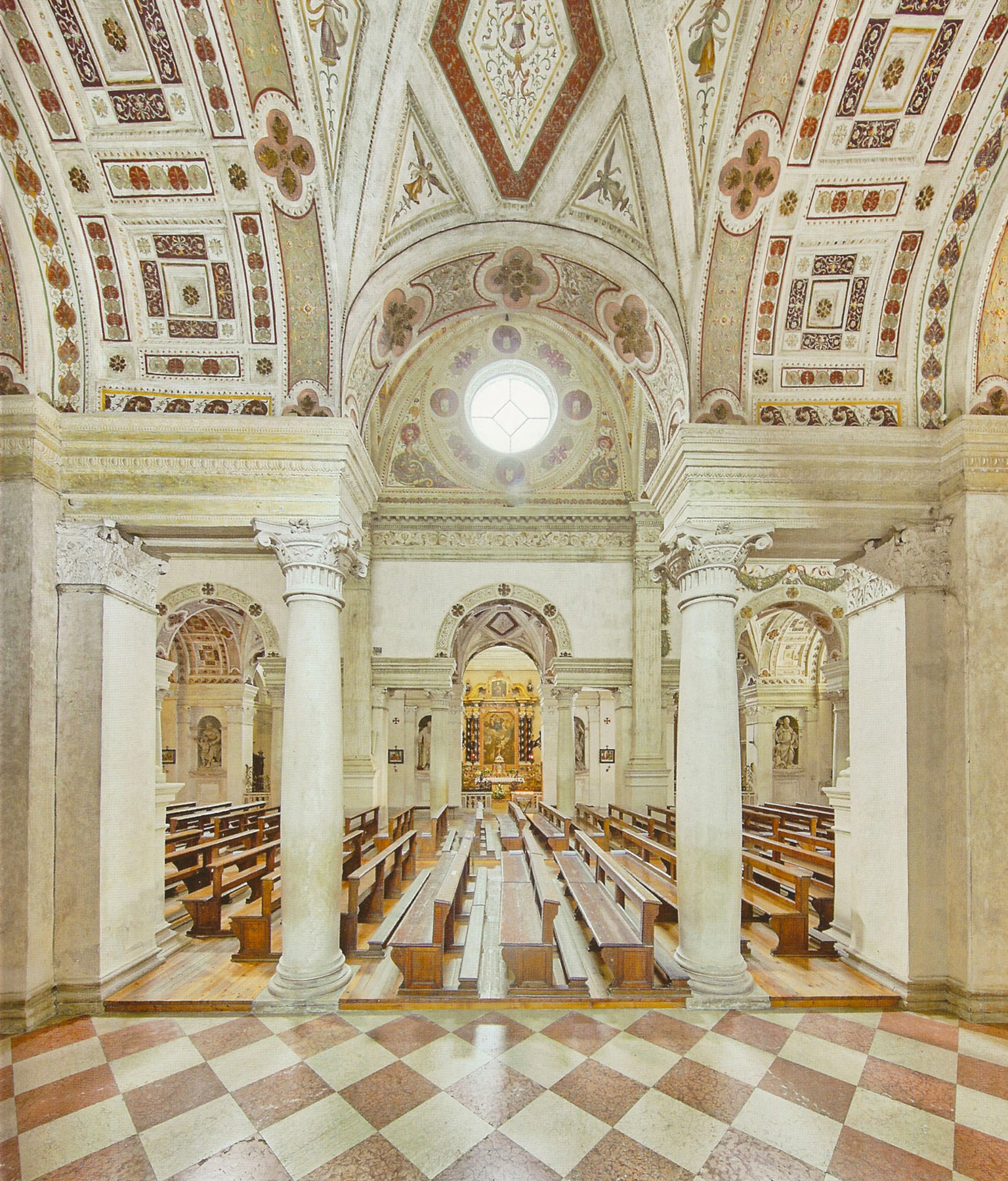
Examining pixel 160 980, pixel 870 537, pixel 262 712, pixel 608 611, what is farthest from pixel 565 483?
pixel 262 712

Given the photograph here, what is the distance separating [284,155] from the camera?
19.4 feet

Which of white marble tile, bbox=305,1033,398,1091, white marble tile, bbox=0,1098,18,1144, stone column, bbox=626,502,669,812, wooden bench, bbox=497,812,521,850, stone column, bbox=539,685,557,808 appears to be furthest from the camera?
stone column, bbox=539,685,557,808

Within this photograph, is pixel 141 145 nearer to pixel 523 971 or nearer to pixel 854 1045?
pixel 523 971

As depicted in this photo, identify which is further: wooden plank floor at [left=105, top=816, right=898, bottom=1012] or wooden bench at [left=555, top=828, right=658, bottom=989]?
wooden bench at [left=555, top=828, right=658, bottom=989]

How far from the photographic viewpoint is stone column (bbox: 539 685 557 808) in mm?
17328

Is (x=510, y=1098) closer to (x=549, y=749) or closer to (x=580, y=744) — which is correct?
(x=549, y=749)

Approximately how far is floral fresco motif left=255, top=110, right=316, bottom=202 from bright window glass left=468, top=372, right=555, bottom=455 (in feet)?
29.5

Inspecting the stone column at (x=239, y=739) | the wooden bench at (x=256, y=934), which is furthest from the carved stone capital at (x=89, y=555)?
the stone column at (x=239, y=739)

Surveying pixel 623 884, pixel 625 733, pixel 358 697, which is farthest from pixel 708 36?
pixel 358 697

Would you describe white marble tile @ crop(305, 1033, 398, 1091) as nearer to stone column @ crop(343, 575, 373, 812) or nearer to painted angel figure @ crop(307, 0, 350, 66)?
painted angel figure @ crop(307, 0, 350, 66)

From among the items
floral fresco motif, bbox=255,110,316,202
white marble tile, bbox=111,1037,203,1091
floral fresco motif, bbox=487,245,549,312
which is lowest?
white marble tile, bbox=111,1037,203,1091

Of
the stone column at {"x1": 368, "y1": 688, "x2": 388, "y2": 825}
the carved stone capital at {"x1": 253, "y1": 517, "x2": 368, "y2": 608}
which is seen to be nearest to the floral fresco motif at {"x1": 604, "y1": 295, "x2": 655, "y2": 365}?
the carved stone capital at {"x1": 253, "y1": 517, "x2": 368, "y2": 608}

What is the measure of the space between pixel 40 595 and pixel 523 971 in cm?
498

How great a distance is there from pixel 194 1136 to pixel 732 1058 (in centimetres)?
345
